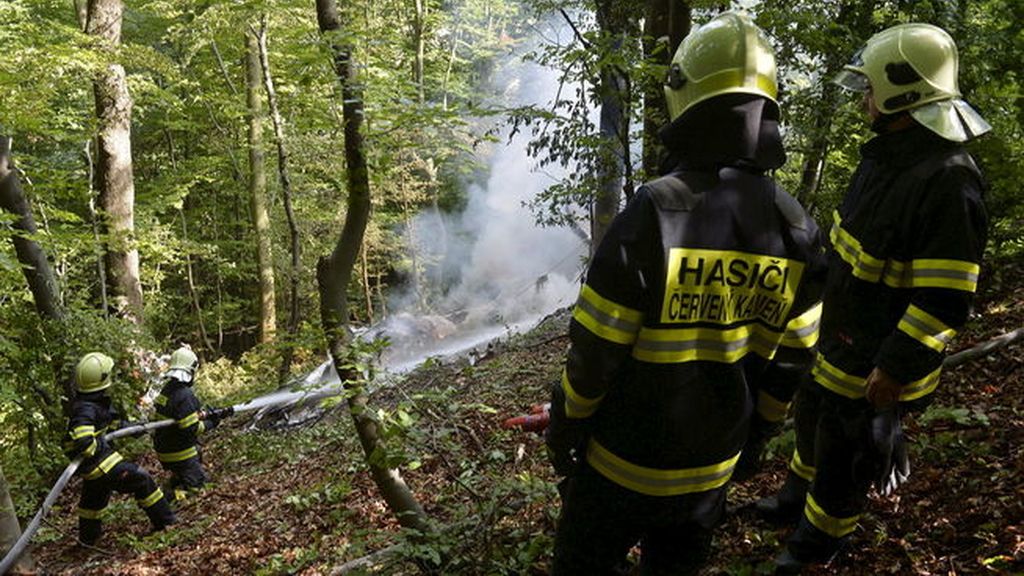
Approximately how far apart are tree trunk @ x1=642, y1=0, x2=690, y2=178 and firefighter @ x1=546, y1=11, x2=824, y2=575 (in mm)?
2735

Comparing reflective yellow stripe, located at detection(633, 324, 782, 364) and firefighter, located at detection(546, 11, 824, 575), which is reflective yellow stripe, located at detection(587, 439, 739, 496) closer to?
firefighter, located at detection(546, 11, 824, 575)

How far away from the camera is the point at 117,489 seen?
→ 6.80 meters

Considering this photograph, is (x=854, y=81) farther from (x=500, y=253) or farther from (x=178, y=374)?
(x=500, y=253)

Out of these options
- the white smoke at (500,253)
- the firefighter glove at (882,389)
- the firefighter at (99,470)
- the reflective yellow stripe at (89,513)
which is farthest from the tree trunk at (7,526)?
the white smoke at (500,253)

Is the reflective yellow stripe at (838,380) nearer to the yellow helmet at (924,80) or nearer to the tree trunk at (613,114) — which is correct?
the yellow helmet at (924,80)

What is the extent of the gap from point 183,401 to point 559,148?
219 inches

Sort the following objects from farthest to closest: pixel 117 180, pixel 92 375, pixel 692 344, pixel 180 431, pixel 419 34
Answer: pixel 419 34, pixel 117 180, pixel 180 431, pixel 92 375, pixel 692 344

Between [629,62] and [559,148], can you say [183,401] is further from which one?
[629,62]

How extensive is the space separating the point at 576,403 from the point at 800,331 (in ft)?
2.80

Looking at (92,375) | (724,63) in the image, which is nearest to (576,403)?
(724,63)

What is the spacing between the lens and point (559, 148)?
615cm

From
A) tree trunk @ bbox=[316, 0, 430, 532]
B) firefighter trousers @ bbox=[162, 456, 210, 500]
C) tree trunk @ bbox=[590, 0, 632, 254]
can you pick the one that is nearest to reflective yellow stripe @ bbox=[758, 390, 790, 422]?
tree trunk @ bbox=[316, 0, 430, 532]

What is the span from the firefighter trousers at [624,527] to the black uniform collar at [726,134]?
42.0 inches

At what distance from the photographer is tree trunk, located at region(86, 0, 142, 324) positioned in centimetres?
984
